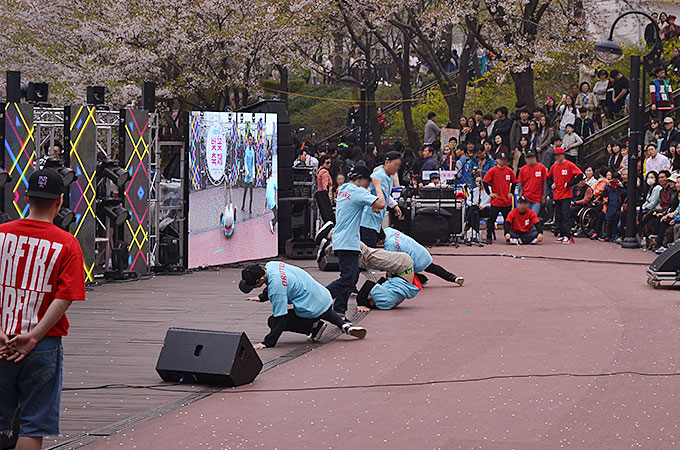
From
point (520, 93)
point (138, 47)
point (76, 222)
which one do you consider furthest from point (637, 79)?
point (138, 47)

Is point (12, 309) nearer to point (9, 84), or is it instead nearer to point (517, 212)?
point (9, 84)

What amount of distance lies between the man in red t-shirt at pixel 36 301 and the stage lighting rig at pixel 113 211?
1098cm

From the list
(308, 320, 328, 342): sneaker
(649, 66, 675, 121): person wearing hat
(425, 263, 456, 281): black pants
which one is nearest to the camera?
(308, 320, 328, 342): sneaker

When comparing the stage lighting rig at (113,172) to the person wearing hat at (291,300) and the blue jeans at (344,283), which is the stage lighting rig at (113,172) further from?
the person wearing hat at (291,300)

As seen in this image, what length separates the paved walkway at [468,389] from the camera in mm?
7398

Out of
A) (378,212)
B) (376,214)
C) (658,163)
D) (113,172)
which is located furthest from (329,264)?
(658,163)

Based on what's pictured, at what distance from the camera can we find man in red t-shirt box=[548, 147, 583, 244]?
24453 millimetres

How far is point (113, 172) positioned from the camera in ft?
55.2

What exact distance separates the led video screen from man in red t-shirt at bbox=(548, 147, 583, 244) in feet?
24.0

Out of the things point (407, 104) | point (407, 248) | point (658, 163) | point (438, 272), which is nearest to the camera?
point (407, 248)

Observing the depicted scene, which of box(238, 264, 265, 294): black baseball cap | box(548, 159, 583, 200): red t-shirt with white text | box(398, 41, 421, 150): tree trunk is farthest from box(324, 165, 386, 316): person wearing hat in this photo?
box(398, 41, 421, 150): tree trunk

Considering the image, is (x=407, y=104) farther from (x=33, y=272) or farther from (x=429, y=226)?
(x=33, y=272)

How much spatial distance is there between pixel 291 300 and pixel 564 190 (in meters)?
14.7

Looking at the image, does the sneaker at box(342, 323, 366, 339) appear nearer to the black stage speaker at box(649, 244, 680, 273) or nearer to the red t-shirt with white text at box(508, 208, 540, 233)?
the black stage speaker at box(649, 244, 680, 273)
